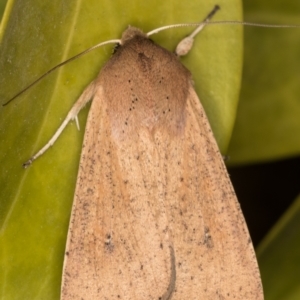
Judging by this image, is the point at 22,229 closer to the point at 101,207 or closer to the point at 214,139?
the point at 101,207

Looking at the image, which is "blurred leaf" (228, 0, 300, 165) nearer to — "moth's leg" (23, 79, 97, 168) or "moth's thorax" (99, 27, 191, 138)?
"moth's thorax" (99, 27, 191, 138)

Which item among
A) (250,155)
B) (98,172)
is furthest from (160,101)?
(250,155)

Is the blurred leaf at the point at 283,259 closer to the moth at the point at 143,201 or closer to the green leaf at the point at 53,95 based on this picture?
the moth at the point at 143,201

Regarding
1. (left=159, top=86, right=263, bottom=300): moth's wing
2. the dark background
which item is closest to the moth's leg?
(left=159, top=86, right=263, bottom=300): moth's wing

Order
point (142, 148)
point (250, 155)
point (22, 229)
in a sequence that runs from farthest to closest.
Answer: point (250, 155) → point (142, 148) → point (22, 229)

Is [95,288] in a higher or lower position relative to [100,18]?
lower

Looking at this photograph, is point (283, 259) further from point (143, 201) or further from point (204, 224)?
point (143, 201)

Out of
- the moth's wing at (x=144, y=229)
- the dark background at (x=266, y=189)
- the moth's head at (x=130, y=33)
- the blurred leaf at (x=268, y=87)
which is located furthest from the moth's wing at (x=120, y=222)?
the dark background at (x=266, y=189)

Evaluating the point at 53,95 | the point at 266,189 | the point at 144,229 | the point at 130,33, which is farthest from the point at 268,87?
the point at 53,95
